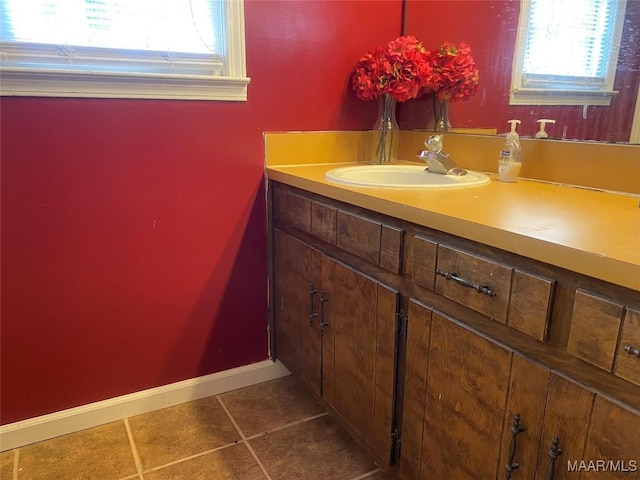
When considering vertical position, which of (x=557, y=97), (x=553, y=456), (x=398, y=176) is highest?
(x=557, y=97)

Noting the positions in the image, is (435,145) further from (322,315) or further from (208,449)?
(208,449)

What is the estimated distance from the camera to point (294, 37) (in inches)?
67.4

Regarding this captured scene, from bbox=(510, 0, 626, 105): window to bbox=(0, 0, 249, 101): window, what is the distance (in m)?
0.89

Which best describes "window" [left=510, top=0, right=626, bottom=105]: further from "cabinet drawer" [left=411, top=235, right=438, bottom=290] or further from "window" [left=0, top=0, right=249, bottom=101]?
"window" [left=0, top=0, right=249, bottom=101]

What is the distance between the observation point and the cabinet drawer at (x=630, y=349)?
0.69 metres

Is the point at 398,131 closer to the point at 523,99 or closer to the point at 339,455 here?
the point at 523,99

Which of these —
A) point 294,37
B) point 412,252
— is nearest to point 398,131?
point 294,37

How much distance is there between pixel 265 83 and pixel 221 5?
0.28 meters

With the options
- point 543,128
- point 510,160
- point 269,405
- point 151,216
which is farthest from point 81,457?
point 543,128

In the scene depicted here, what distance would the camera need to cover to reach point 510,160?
1.41 meters

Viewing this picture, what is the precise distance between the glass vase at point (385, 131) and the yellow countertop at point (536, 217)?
0.47m

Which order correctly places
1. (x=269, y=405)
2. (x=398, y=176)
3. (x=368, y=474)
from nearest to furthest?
(x=368, y=474) < (x=398, y=176) < (x=269, y=405)

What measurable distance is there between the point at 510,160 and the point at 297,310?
84 cm

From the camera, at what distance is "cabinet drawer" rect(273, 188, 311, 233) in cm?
154
